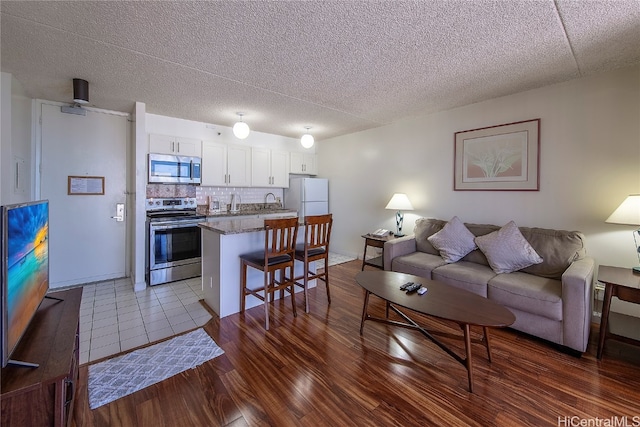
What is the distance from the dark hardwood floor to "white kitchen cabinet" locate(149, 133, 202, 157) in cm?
286

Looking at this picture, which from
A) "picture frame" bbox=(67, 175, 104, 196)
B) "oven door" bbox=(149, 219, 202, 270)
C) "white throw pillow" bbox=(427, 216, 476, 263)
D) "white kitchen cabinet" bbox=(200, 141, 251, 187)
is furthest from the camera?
"white kitchen cabinet" bbox=(200, 141, 251, 187)

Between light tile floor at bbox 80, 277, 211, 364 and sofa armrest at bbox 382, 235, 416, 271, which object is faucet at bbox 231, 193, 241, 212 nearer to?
light tile floor at bbox 80, 277, 211, 364

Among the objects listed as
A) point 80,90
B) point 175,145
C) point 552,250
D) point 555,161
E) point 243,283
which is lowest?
point 243,283

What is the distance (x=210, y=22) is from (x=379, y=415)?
2.70m

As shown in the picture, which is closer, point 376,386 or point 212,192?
point 376,386

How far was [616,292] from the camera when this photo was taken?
1.99m

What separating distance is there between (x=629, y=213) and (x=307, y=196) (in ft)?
13.4

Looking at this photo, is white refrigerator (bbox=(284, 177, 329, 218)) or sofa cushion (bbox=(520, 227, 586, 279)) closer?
sofa cushion (bbox=(520, 227, 586, 279))

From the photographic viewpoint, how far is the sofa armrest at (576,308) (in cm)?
203

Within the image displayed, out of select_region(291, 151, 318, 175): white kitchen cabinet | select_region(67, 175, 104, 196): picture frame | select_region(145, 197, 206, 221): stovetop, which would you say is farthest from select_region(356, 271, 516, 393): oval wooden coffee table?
select_region(67, 175, 104, 196): picture frame

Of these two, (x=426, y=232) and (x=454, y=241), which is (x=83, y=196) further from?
(x=454, y=241)

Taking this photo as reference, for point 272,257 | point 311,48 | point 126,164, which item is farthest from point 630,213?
point 126,164

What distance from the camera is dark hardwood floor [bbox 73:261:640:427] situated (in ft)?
5.00

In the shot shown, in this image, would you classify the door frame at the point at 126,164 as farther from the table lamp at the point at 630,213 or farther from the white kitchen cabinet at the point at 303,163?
the table lamp at the point at 630,213
